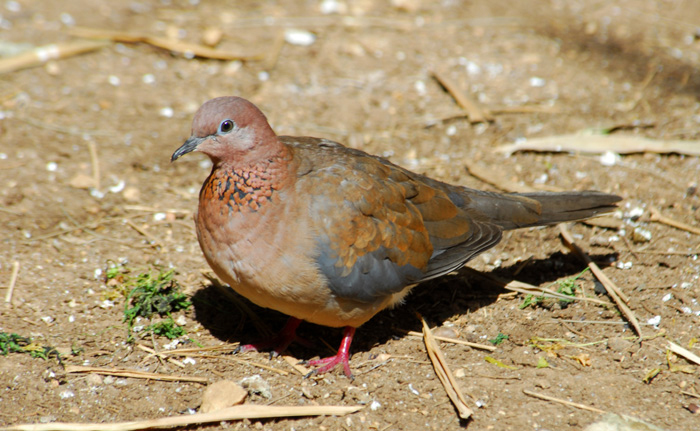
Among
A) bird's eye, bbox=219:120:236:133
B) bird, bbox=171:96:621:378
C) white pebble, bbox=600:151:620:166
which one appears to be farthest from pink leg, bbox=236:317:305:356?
white pebble, bbox=600:151:620:166

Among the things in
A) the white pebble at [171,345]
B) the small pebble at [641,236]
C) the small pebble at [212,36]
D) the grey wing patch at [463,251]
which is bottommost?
the small pebble at [641,236]

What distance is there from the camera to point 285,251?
11.0ft

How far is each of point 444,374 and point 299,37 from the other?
4.41 m

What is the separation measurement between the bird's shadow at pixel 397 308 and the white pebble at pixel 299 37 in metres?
3.36

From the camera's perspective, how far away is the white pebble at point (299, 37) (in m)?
6.84

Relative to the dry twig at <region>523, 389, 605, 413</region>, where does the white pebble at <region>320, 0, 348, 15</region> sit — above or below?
above

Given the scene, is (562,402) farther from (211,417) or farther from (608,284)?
(211,417)

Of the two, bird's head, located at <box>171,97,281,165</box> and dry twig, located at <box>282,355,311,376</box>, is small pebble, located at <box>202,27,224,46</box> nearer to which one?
bird's head, located at <box>171,97,281,165</box>

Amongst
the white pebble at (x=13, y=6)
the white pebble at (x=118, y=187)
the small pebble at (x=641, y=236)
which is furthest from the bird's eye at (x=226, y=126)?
the white pebble at (x=13, y=6)

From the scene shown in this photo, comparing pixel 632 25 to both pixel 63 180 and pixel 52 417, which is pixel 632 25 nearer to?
pixel 63 180

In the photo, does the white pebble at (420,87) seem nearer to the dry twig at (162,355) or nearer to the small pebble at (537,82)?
the small pebble at (537,82)

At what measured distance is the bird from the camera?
336cm

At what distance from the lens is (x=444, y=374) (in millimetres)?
3627

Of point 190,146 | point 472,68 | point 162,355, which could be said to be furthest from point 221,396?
point 472,68
